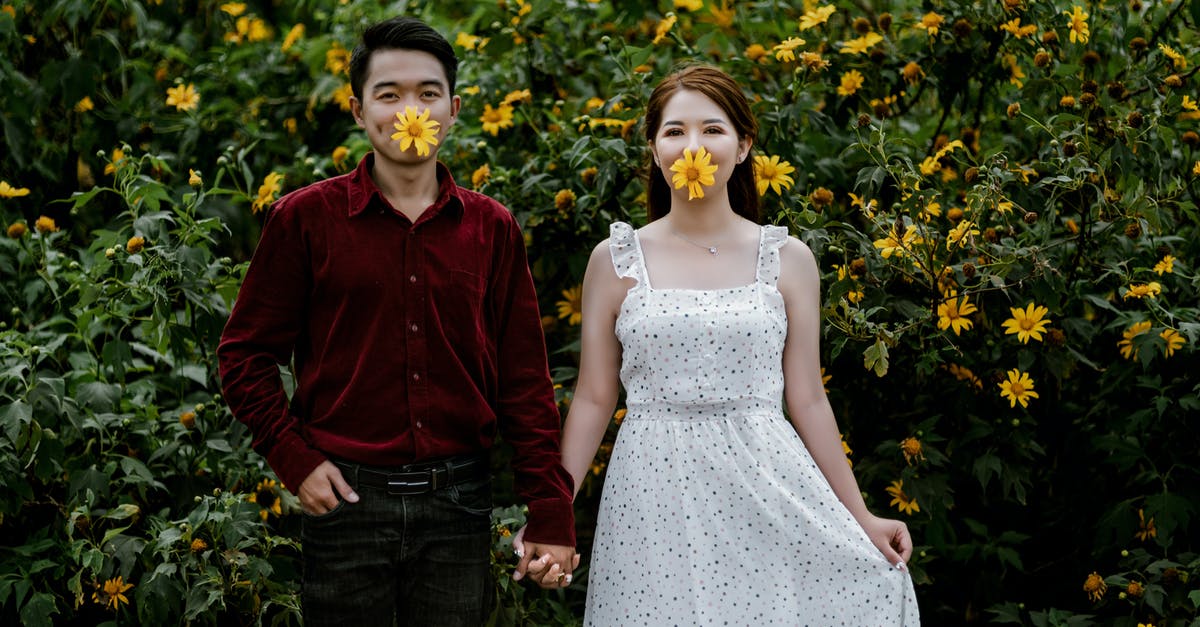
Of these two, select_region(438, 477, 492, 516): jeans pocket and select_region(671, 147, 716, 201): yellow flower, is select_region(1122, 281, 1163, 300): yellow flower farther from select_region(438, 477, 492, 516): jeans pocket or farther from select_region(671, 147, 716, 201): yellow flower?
select_region(438, 477, 492, 516): jeans pocket

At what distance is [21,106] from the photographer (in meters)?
3.38

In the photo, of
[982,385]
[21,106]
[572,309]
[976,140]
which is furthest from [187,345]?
[976,140]

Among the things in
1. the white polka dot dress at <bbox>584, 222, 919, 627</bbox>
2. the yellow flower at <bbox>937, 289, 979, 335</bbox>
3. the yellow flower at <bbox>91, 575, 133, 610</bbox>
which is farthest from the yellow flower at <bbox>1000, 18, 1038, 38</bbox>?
the yellow flower at <bbox>91, 575, 133, 610</bbox>

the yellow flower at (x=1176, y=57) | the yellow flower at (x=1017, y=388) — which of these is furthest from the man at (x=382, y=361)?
the yellow flower at (x=1176, y=57)

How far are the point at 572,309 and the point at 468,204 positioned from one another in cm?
90

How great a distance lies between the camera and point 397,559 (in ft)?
6.79

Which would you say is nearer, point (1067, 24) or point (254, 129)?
point (1067, 24)

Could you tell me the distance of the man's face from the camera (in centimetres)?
206

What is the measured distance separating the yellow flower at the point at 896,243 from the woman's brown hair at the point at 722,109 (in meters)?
0.29

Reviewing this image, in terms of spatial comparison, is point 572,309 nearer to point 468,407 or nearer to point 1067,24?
point 468,407

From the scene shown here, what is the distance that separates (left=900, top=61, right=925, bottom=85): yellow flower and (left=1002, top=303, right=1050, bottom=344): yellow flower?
646 mm

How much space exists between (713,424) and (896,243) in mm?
620

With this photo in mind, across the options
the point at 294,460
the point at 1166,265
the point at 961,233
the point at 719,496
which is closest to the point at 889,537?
the point at 719,496

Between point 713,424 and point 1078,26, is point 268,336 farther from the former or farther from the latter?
point 1078,26
